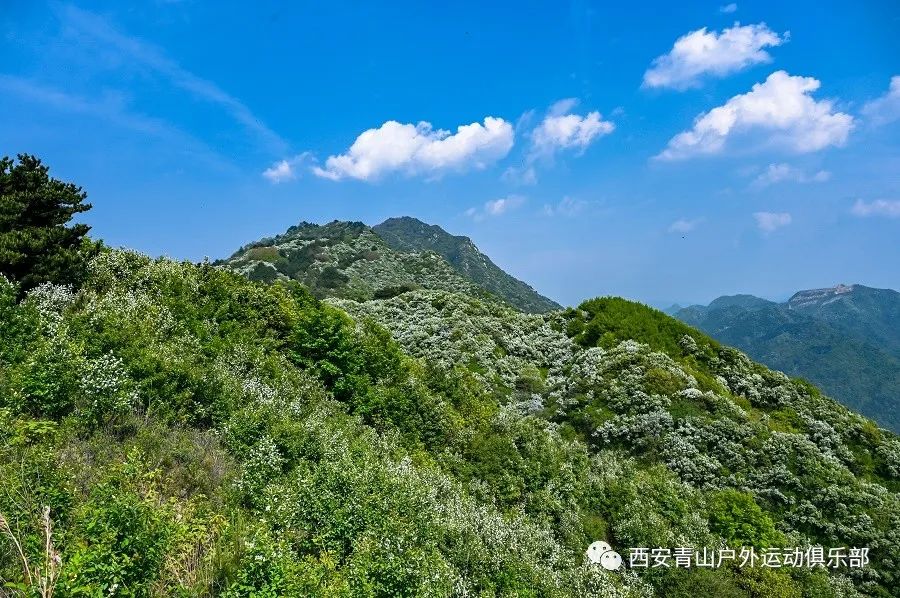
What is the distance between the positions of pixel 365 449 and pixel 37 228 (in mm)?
20641

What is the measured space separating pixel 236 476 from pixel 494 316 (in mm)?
43216

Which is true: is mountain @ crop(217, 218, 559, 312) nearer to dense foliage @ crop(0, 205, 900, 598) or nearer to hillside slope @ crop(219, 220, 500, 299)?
hillside slope @ crop(219, 220, 500, 299)

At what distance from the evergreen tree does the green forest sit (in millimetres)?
114

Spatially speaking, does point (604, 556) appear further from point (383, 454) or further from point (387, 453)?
point (383, 454)

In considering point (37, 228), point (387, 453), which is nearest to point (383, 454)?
point (387, 453)

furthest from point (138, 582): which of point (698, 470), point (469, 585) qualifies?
point (698, 470)

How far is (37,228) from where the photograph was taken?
2500cm

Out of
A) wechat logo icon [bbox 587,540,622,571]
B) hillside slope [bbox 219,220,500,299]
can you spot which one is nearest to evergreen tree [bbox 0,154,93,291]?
wechat logo icon [bbox 587,540,622,571]

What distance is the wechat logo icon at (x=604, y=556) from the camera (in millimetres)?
24781

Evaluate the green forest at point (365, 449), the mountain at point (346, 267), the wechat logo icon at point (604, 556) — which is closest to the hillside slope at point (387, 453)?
the green forest at point (365, 449)

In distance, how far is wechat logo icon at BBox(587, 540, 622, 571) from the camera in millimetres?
24781

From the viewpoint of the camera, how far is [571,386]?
42.3 metres

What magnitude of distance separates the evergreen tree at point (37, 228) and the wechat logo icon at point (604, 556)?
31.1 m

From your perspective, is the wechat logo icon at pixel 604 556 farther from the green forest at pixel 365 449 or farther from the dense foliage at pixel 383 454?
the green forest at pixel 365 449
